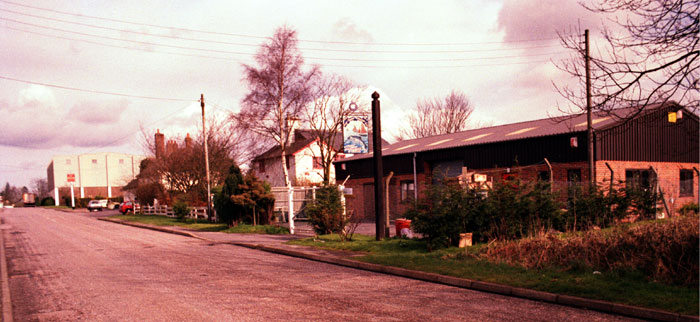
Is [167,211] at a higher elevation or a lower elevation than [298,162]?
lower

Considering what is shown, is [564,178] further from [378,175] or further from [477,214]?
[477,214]

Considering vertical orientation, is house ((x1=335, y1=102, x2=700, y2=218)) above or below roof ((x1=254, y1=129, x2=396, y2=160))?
below

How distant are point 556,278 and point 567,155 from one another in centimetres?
1688

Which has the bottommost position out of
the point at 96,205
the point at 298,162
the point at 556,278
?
the point at 96,205

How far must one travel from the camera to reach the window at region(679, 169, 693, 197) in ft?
88.2

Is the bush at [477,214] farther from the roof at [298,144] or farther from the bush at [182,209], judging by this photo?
the roof at [298,144]

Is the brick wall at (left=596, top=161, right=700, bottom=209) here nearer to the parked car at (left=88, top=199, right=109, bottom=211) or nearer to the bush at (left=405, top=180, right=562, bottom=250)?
the bush at (left=405, top=180, right=562, bottom=250)

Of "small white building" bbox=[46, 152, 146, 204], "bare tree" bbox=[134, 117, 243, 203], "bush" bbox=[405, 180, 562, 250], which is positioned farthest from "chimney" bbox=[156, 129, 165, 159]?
"small white building" bbox=[46, 152, 146, 204]

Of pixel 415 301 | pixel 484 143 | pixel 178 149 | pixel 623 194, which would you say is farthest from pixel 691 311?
pixel 178 149

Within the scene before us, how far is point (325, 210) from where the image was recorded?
61.5 feet

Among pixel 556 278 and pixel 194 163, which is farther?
pixel 194 163

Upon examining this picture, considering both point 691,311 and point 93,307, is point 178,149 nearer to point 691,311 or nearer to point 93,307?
point 93,307

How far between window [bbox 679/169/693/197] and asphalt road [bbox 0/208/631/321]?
22554mm

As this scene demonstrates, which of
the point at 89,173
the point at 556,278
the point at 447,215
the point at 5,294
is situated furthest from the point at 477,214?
the point at 89,173
